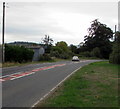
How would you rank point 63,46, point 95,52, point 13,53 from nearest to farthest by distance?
point 13,53
point 95,52
point 63,46

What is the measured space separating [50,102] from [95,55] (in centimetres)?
8602

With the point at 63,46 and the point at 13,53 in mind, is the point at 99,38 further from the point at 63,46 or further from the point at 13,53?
the point at 13,53

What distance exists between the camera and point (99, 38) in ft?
326

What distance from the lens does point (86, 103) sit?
8.04 m

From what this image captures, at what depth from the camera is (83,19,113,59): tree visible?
3841 inches

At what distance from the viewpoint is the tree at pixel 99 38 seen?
97.6 m

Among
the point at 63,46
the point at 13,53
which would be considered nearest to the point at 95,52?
the point at 63,46

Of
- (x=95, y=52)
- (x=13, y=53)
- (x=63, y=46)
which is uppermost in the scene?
(x=63, y=46)

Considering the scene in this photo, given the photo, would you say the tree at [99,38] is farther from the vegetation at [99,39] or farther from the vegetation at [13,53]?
the vegetation at [13,53]

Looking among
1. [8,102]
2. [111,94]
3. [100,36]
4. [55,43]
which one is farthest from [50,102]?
[55,43]

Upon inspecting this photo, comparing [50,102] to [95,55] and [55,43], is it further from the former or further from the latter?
[55,43]

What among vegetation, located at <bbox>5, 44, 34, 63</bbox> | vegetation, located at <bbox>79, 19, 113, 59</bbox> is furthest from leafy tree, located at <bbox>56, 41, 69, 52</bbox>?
vegetation, located at <bbox>5, 44, 34, 63</bbox>

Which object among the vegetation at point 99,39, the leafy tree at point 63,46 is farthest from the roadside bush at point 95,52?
the leafy tree at point 63,46

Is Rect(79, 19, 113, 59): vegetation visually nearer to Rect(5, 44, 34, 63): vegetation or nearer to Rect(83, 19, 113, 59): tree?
Rect(83, 19, 113, 59): tree
